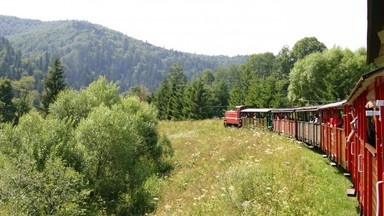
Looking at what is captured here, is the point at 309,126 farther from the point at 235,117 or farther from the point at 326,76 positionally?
the point at 326,76

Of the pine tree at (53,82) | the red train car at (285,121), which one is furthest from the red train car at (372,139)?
the pine tree at (53,82)

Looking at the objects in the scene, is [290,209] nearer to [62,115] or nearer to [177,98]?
[62,115]

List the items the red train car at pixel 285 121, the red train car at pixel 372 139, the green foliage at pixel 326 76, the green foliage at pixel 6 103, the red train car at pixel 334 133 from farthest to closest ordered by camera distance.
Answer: the green foliage at pixel 6 103, the green foliage at pixel 326 76, the red train car at pixel 285 121, the red train car at pixel 334 133, the red train car at pixel 372 139

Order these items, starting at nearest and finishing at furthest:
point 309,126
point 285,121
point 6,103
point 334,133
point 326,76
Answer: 1. point 334,133
2. point 309,126
3. point 285,121
4. point 326,76
5. point 6,103

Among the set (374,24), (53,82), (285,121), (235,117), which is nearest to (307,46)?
(235,117)

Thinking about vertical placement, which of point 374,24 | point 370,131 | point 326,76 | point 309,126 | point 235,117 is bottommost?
point 235,117

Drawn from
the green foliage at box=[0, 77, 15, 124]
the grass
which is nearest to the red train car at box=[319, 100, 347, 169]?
the grass

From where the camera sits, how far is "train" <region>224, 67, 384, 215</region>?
6.24 metres

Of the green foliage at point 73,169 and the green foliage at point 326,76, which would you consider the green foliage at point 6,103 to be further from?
the green foliage at point 73,169

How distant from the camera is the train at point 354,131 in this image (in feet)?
20.5

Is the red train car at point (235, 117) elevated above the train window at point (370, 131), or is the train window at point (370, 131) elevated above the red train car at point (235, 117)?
the train window at point (370, 131)

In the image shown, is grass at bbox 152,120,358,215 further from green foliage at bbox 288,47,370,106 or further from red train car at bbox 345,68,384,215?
green foliage at bbox 288,47,370,106

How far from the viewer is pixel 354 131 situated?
1199 centimetres

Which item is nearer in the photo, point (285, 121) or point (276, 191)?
point (276, 191)
